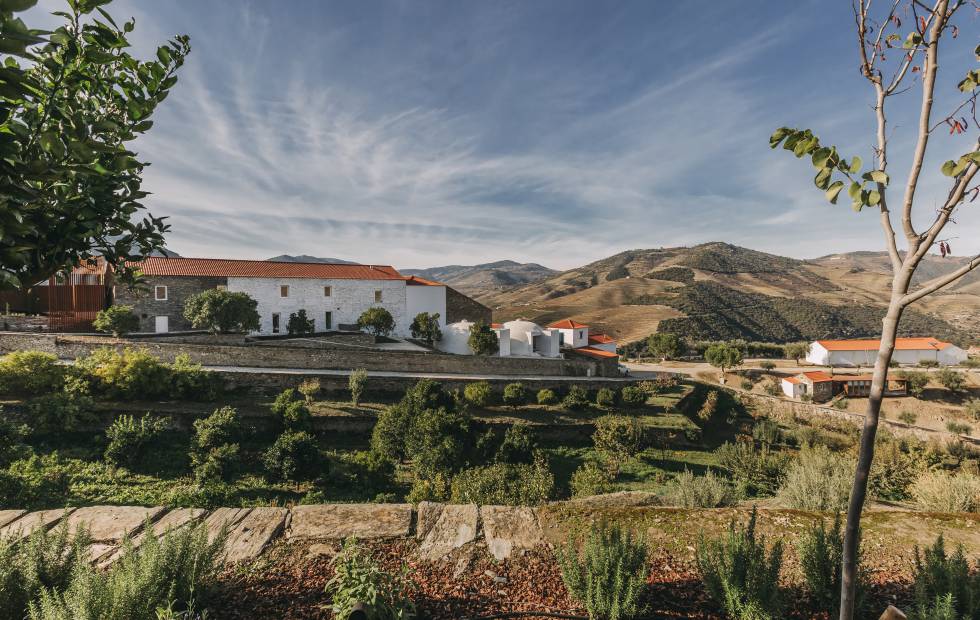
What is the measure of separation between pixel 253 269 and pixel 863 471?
3252cm

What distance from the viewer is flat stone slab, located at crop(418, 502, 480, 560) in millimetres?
3219

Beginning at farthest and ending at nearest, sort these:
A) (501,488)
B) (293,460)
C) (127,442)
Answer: (293,460) → (127,442) → (501,488)

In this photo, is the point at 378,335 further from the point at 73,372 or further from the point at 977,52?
the point at 977,52

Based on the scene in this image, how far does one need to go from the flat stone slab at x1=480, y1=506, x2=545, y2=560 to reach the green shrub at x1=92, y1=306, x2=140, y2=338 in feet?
84.4

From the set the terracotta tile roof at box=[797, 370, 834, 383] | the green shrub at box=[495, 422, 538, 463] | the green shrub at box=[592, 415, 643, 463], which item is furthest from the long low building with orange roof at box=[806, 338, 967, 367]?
the green shrub at box=[495, 422, 538, 463]

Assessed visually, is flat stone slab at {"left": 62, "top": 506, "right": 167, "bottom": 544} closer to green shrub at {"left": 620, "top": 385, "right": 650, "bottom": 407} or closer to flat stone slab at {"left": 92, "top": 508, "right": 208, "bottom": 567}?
flat stone slab at {"left": 92, "top": 508, "right": 208, "bottom": 567}

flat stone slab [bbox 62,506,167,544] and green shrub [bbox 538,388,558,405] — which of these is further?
green shrub [bbox 538,388,558,405]

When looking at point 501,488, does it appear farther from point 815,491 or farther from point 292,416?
point 292,416

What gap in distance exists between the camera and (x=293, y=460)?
11648mm

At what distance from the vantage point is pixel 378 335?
28.8 meters

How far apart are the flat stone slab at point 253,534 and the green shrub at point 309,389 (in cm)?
1558

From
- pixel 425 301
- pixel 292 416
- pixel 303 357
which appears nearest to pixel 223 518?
pixel 292 416

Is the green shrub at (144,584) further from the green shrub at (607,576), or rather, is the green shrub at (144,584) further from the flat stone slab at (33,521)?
the green shrub at (607,576)

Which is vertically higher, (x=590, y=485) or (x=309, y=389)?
(x=309, y=389)
